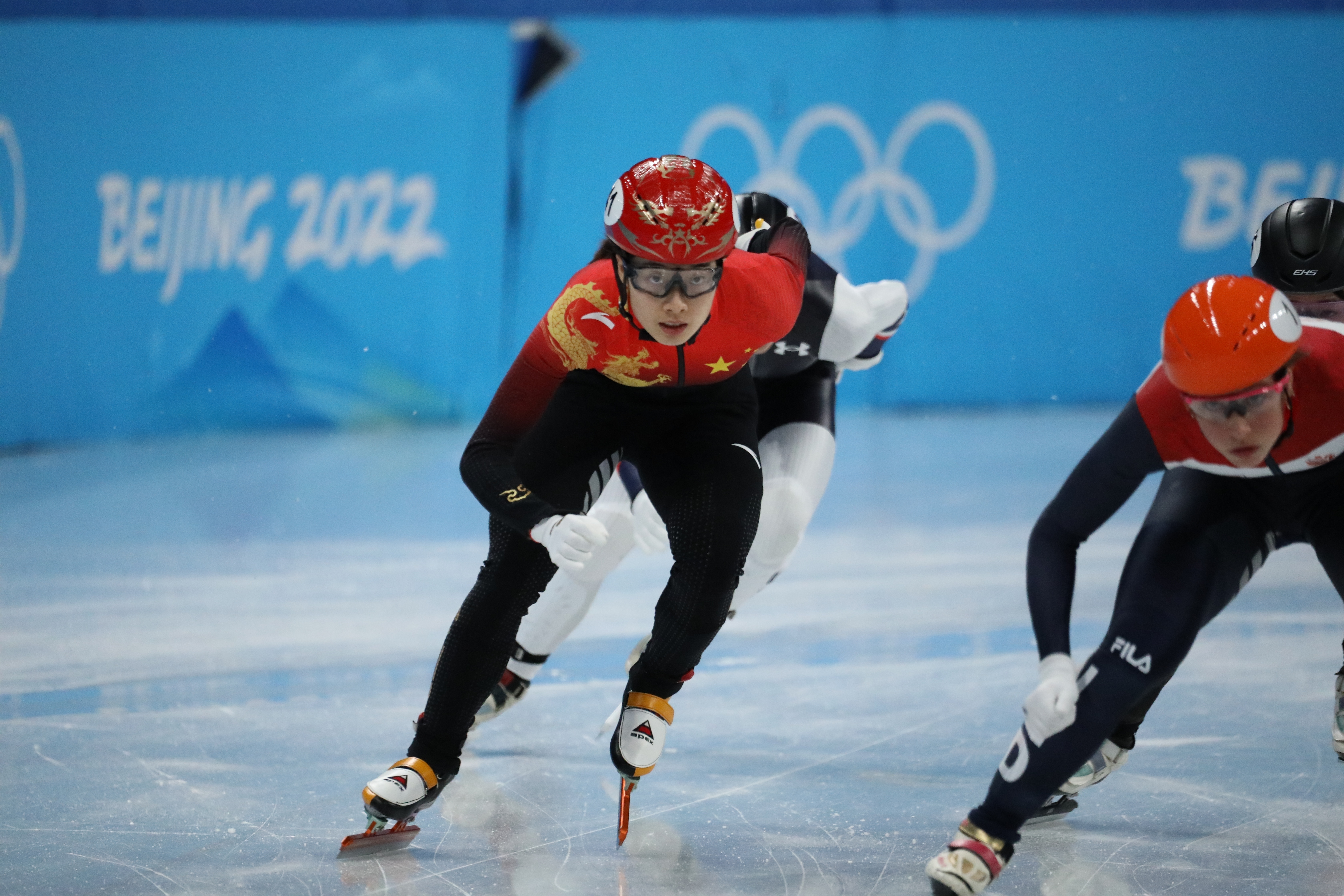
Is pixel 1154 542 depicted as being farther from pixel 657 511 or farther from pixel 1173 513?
pixel 657 511

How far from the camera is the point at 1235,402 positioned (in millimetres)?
2717

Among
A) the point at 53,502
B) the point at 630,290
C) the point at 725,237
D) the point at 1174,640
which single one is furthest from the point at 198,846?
the point at 53,502

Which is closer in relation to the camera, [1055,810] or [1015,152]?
[1055,810]

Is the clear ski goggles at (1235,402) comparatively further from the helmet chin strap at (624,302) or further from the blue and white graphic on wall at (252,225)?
the blue and white graphic on wall at (252,225)

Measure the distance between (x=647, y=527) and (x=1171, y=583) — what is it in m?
1.77

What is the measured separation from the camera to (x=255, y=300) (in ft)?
32.4

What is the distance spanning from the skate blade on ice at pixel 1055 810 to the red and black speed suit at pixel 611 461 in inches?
34.6

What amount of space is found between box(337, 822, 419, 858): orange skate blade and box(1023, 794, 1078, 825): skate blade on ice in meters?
1.44

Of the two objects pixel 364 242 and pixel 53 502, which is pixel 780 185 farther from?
pixel 53 502

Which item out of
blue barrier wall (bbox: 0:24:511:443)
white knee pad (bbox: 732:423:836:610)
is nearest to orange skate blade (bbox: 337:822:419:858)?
white knee pad (bbox: 732:423:836:610)

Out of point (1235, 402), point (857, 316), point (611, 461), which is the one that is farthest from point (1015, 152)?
point (1235, 402)

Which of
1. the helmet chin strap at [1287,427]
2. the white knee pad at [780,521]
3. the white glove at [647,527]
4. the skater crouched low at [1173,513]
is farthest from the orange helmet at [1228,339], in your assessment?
the white glove at [647,527]

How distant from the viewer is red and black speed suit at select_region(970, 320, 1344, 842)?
9.05 ft

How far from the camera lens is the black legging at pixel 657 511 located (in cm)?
327
